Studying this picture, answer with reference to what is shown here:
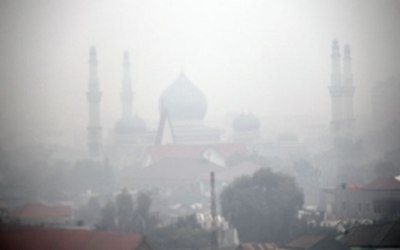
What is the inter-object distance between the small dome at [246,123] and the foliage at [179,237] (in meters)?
9.67

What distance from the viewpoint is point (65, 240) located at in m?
10.3

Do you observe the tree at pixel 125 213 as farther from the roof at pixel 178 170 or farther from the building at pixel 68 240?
the roof at pixel 178 170

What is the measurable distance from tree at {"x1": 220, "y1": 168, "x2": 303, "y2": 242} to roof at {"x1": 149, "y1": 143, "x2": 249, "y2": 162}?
7.96 m

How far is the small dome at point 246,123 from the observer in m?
21.8

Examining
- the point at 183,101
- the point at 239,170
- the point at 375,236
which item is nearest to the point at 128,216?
the point at 375,236

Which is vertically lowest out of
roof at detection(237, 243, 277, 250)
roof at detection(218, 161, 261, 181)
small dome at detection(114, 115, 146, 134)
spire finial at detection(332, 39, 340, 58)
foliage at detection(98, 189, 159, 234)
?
roof at detection(237, 243, 277, 250)

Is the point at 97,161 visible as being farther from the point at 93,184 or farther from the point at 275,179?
the point at 275,179

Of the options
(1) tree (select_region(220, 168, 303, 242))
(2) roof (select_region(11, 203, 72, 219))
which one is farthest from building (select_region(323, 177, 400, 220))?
(2) roof (select_region(11, 203, 72, 219))

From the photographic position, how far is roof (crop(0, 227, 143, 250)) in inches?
399

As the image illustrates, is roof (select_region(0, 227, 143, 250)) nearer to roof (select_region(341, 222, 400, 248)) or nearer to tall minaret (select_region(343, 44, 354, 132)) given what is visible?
roof (select_region(341, 222, 400, 248))

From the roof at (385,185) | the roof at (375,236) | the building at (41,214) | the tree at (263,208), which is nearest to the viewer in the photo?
the roof at (375,236)

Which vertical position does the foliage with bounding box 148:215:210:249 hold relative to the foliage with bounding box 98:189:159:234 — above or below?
below

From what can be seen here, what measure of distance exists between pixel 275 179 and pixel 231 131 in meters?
9.41

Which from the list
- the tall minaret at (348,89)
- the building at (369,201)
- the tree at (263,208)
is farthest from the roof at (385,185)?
the tall minaret at (348,89)
